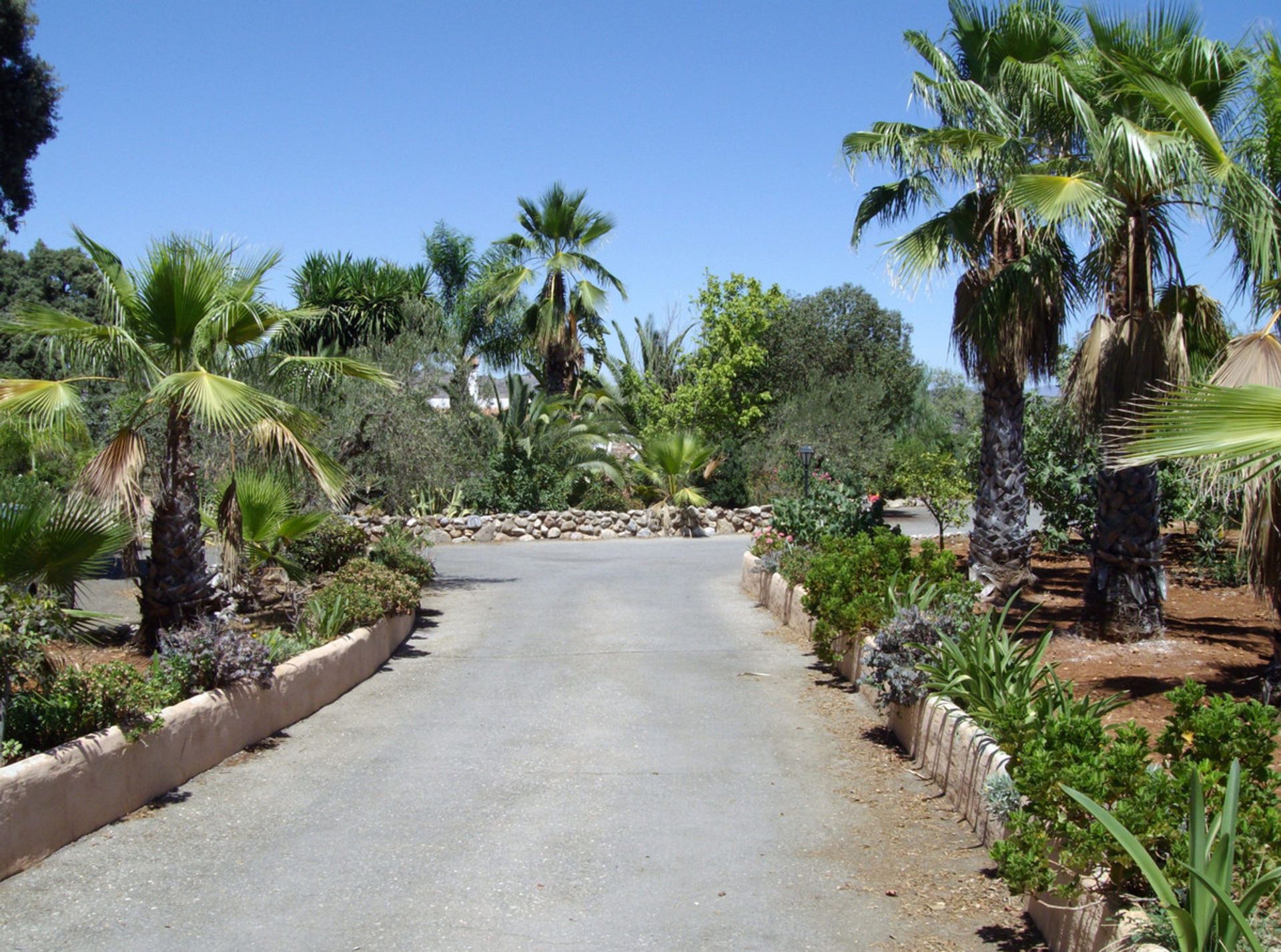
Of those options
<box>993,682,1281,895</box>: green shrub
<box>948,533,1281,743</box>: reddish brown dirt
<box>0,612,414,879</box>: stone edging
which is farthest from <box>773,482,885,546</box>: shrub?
<box>993,682,1281,895</box>: green shrub

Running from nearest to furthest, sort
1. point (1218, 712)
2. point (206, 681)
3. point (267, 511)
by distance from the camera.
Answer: point (1218, 712) → point (206, 681) → point (267, 511)

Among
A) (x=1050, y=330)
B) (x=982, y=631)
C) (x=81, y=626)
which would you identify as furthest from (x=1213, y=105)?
(x=81, y=626)

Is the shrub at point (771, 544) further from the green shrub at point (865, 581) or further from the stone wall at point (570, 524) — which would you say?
the stone wall at point (570, 524)

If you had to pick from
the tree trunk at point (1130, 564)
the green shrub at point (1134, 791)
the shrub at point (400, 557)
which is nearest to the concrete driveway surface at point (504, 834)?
the green shrub at point (1134, 791)

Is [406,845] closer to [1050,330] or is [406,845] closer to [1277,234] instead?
[1277,234]

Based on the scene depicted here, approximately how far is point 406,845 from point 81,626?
3.64 metres

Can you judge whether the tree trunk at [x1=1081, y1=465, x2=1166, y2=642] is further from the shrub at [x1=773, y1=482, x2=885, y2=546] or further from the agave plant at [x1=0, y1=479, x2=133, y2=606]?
the agave plant at [x1=0, y1=479, x2=133, y2=606]

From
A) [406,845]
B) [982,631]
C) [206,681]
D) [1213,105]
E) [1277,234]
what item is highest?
[1213,105]

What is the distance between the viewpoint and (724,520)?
2814cm

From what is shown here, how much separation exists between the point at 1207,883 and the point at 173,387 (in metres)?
8.55

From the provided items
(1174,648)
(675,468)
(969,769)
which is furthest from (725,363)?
(969,769)

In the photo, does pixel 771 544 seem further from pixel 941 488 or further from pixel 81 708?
pixel 81 708

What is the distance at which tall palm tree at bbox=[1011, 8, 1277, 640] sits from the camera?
848 centimetres

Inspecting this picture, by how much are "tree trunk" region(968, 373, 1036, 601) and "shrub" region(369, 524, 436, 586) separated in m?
7.24
